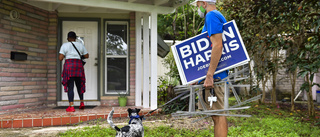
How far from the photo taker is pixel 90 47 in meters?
5.96

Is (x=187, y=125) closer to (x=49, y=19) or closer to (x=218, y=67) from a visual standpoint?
(x=218, y=67)

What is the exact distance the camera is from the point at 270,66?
5.75 m

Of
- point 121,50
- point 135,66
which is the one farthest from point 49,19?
point 135,66

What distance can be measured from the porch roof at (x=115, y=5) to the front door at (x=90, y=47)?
12.5 inches

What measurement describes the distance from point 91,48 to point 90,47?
32 millimetres

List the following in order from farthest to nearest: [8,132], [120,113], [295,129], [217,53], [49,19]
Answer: [49,19] → [120,113] → [295,129] → [8,132] → [217,53]

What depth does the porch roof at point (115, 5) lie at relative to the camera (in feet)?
15.3

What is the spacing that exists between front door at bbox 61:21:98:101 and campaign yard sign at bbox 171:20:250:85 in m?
3.99

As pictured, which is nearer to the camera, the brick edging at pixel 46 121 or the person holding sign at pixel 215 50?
the person holding sign at pixel 215 50

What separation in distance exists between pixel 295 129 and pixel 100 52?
4133mm

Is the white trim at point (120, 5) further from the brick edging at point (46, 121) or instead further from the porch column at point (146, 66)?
the brick edging at point (46, 121)

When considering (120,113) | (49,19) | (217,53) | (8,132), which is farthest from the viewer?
(49,19)

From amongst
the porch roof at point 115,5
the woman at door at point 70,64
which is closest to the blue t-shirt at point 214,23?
the porch roof at point 115,5

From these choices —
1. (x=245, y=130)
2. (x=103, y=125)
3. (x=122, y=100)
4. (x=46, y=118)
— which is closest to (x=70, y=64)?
(x=46, y=118)
